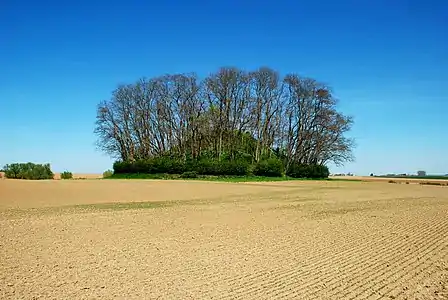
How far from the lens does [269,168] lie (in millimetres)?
70625

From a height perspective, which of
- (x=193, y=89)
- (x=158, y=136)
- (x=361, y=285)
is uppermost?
(x=193, y=89)

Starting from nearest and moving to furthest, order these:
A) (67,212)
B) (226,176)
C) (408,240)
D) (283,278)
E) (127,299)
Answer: (127,299) → (283,278) → (408,240) → (67,212) → (226,176)

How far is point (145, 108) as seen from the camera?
7944cm

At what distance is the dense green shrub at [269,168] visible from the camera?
70625 millimetres

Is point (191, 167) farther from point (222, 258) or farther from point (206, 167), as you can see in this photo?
point (222, 258)

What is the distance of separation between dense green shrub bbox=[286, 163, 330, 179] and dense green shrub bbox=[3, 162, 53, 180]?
3963cm

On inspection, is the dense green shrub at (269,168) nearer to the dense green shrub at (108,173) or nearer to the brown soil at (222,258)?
the dense green shrub at (108,173)

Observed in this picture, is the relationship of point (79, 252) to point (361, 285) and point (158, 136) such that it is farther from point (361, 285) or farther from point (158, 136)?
point (158, 136)

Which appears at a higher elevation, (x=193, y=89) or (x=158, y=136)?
(x=193, y=89)

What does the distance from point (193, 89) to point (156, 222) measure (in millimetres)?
59646

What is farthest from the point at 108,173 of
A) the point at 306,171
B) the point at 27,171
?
the point at 306,171

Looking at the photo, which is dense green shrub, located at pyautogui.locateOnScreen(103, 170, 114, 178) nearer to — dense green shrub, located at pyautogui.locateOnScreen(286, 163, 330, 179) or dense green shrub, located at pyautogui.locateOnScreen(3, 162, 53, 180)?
dense green shrub, located at pyautogui.locateOnScreen(3, 162, 53, 180)

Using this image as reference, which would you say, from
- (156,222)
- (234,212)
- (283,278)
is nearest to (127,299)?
(283,278)

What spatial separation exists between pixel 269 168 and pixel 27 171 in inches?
1510
